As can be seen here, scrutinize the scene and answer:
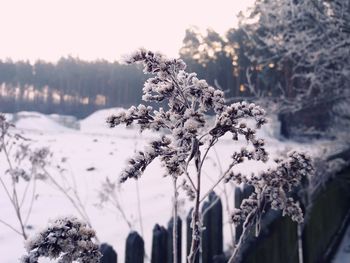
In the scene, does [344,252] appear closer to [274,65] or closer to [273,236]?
[273,236]

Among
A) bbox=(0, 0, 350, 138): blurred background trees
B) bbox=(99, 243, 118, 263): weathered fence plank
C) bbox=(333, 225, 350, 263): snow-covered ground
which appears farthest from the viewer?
bbox=(333, 225, 350, 263): snow-covered ground

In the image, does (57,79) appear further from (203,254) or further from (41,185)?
(203,254)

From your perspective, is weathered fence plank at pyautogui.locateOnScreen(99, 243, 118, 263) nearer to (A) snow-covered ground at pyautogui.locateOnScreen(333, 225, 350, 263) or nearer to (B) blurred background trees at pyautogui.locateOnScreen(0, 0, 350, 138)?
(B) blurred background trees at pyautogui.locateOnScreen(0, 0, 350, 138)

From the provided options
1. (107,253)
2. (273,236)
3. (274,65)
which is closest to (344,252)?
(273,236)

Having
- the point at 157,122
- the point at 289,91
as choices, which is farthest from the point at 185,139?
the point at 289,91

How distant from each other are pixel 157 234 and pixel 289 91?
5.51m

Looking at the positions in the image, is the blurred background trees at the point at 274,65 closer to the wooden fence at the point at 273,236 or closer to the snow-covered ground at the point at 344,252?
the wooden fence at the point at 273,236

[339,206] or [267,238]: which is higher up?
[267,238]

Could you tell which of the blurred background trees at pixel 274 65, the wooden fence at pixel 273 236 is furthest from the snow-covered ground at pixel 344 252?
the blurred background trees at pixel 274 65

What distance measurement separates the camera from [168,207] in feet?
14.2

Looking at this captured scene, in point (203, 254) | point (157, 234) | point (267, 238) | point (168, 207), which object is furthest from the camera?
point (168, 207)

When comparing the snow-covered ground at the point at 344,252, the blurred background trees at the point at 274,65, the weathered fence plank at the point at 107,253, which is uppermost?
the blurred background trees at the point at 274,65

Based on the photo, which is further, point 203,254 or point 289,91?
point 289,91

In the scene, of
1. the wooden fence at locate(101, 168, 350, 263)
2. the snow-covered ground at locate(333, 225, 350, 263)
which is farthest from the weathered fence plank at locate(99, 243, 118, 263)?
the snow-covered ground at locate(333, 225, 350, 263)
